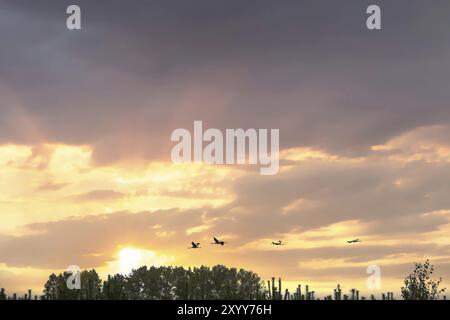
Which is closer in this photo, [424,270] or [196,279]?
[424,270]

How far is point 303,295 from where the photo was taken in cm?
7894
